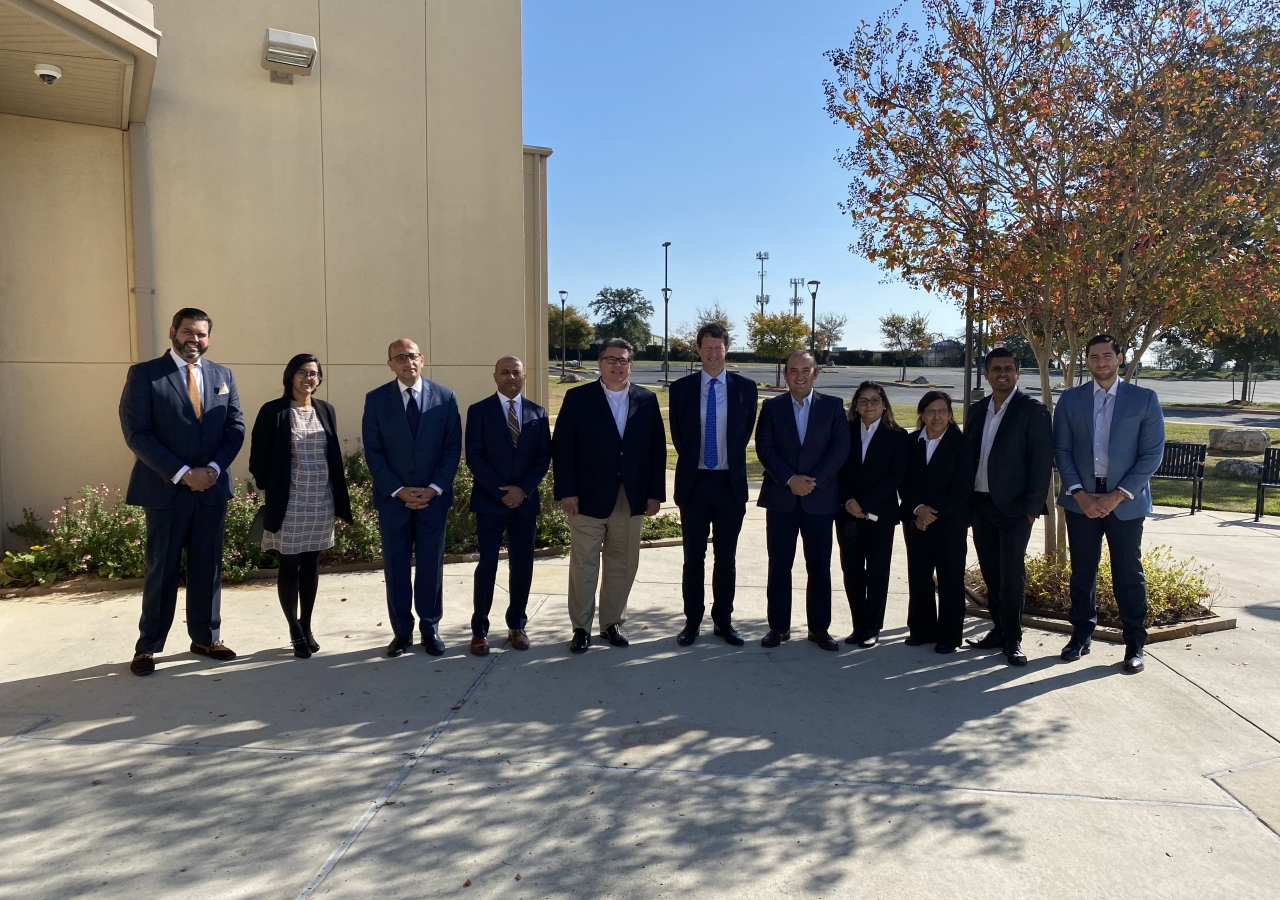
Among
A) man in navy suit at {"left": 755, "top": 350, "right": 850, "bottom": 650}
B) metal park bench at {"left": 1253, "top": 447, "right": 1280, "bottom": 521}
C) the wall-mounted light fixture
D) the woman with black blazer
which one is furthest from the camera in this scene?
metal park bench at {"left": 1253, "top": 447, "right": 1280, "bottom": 521}

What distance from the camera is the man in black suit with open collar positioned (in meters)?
5.23

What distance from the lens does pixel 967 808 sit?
3.47m

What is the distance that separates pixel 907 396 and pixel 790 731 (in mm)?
44257

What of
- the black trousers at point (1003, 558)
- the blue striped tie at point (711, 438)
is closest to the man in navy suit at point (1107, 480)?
the black trousers at point (1003, 558)

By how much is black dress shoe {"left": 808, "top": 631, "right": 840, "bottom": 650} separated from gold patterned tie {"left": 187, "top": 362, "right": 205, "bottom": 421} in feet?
13.4

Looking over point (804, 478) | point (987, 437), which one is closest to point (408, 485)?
point (804, 478)

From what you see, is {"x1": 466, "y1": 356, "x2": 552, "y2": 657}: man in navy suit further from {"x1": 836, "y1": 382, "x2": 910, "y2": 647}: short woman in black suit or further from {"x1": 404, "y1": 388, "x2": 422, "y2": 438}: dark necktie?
{"x1": 836, "y1": 382, "x2": 910, "y2": 647}: short woman in black suit

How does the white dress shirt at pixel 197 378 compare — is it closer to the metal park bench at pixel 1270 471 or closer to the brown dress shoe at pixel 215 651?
the brown dress shoe at pixel 215 651

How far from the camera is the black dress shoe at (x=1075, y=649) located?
17.4ft

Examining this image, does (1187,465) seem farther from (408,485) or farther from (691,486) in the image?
(408,485)

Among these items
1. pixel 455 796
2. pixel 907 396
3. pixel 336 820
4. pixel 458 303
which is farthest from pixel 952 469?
pixel 907 396

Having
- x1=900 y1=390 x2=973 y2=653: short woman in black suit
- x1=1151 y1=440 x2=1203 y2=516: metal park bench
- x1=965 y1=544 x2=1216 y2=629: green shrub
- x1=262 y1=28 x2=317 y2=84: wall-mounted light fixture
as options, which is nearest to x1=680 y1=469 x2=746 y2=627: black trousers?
x1=900 y1=390 x2=973 y2=653: short woman in black suit

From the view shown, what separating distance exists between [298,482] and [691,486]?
98.0 inches

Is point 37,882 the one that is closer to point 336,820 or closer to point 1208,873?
point 336,820
